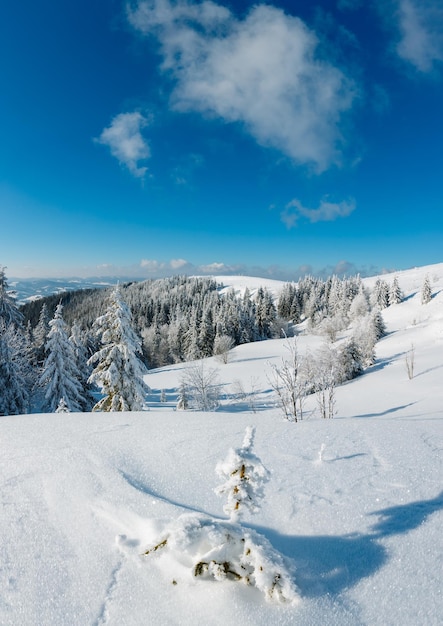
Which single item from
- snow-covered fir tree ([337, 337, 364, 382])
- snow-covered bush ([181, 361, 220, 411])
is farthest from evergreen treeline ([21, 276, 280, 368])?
snow-covered fir tree ([337, 337, 364, 382])

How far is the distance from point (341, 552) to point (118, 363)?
47.2 feet

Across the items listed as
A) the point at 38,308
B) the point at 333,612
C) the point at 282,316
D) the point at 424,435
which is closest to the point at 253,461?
the point at 333,612

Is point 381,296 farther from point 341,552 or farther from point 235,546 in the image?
point 235,546

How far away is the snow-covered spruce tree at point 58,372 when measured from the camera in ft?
66.8

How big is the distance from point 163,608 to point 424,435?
12.5 feet

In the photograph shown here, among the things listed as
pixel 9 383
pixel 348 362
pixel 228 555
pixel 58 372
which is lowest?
pixel 348 362

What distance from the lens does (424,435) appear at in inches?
161

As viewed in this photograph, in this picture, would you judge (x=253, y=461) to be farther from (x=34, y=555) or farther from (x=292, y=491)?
(x=34, y=555)

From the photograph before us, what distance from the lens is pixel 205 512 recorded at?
8.63 feet

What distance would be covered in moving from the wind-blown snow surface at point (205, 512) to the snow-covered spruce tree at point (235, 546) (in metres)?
0.08

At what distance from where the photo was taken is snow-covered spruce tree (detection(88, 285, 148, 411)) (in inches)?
591

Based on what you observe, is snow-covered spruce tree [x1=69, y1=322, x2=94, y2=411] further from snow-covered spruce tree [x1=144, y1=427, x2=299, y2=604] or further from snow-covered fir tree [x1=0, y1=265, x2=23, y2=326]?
snow-covered spruce tree [x1=144, y1=427, x2=299, y2=604]

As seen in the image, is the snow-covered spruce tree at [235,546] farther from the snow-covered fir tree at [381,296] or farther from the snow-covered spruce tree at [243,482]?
the snow-covered fir tree at [381,296]

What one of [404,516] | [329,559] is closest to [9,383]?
[329,559]
